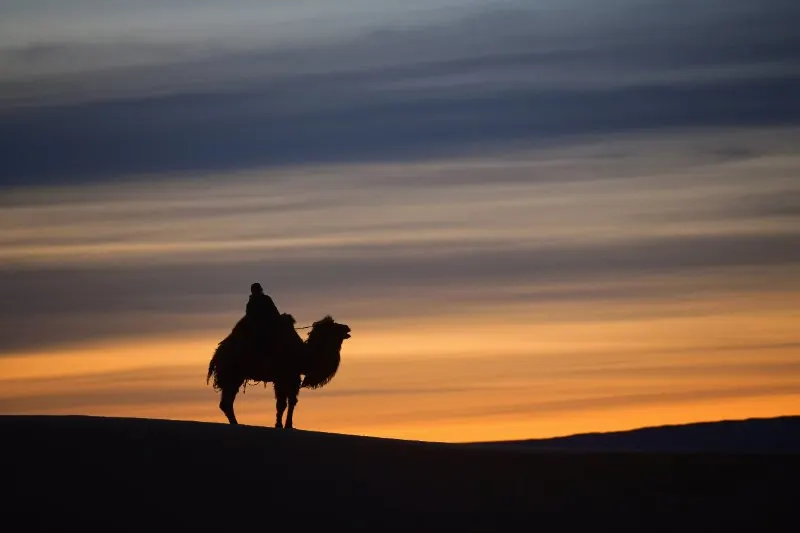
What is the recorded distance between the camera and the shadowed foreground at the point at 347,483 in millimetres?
21938

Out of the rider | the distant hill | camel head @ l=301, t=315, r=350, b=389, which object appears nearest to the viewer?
the rider

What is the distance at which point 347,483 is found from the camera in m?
23.5

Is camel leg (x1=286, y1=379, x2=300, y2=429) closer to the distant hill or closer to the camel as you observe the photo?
the camel

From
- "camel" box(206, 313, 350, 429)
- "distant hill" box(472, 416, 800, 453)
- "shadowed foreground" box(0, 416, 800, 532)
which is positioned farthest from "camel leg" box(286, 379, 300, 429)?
"distant hill" box(472, 416, 800, 453)

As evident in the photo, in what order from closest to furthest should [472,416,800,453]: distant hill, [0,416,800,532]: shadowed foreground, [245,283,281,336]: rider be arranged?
[0,416,800,532]: shadowed foreground
[245,283,281,336]: rider
[472,416,800,453]: distant hill

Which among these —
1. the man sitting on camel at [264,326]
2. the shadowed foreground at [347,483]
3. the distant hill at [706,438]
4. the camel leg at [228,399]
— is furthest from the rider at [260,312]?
the distant hill at [706,438]

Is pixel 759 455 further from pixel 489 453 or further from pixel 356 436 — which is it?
pixel 356 436

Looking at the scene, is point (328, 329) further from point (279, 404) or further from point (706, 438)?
point (706, 438)

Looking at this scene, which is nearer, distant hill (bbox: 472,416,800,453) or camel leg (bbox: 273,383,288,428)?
camel leg (bbox: 273,383,288,428)

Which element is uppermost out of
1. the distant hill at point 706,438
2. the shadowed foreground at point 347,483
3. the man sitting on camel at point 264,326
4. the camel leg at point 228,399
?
the distant hill at point 706,438

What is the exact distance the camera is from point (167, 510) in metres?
21.8

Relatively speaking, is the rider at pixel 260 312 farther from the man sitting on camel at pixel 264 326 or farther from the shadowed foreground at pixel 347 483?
the shadowed foreground at pixel 347 483

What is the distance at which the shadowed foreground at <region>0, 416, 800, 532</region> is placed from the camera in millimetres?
21938

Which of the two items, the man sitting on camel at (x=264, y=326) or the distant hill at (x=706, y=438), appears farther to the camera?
the distant hill at (x=706, y=438)
